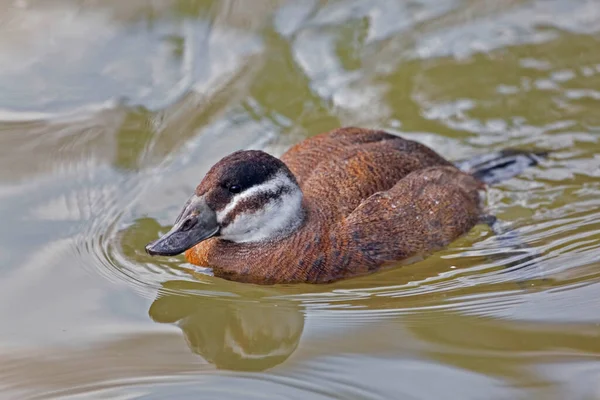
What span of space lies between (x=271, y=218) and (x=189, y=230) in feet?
2.05

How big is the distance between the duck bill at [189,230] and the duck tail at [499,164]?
2.81 meters

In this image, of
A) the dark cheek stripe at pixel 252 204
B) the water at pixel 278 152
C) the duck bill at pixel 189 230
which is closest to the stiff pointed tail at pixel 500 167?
the water at pixel 278 152

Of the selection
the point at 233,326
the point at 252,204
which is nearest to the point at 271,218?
the point at 252,204

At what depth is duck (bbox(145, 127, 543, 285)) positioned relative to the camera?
638 centimetres

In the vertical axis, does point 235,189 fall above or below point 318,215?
above

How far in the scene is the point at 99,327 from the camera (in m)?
5.87

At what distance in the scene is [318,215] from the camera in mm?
6703

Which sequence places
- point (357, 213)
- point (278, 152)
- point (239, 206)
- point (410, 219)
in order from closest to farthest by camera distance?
point (239, 206), point (357, 213), point (410, 219), point (278, 152)

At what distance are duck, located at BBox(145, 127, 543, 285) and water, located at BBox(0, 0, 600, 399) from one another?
148 mm

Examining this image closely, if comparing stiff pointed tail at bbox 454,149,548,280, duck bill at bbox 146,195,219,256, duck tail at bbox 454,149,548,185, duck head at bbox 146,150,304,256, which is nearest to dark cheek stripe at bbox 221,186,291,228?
duck head at bbox 146,150,304,256

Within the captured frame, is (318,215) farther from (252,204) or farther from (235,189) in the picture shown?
(235,189)

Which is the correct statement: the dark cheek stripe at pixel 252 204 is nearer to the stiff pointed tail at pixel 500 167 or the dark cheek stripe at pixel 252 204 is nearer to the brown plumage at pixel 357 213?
the brown plumage at pixel 357 213

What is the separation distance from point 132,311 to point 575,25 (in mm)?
6760

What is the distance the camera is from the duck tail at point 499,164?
8164 millimetres
